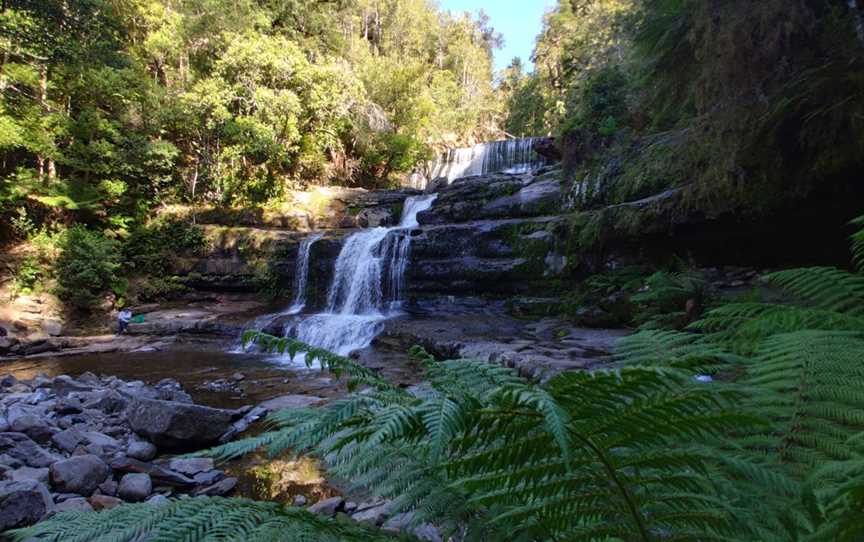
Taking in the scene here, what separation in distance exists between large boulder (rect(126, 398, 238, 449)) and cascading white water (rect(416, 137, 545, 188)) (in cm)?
1466

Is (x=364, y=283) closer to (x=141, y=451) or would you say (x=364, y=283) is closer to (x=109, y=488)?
(x=141, y=451)

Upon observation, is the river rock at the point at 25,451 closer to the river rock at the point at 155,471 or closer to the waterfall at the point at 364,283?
the river rock at the point at 155,471

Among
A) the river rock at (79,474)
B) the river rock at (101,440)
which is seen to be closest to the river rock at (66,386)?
the river rock at (101,440)

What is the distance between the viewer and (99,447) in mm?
4027

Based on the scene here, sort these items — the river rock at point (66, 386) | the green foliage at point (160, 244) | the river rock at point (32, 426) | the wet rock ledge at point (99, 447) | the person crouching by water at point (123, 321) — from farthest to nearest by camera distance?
1. the green foliage at point (160, 244)
2. the person crouching by water at point (123, 321)
3. the river rock at point (66, 386)
4. the river rock at point (32, 426)
5. the wet rock ledge at point (99, 447)

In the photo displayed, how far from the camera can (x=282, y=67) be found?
14.7 meters

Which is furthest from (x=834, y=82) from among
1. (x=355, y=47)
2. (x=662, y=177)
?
(x=355, y=47)

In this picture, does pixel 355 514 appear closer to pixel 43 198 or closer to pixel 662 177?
pixel 662 177

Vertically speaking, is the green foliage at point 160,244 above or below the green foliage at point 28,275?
above

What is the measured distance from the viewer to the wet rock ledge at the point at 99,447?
10.2ft

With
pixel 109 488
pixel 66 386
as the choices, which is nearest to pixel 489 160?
pixel 66 386

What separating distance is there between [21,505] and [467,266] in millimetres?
8546

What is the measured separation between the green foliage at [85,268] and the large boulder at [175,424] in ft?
30.1

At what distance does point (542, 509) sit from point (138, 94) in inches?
658
